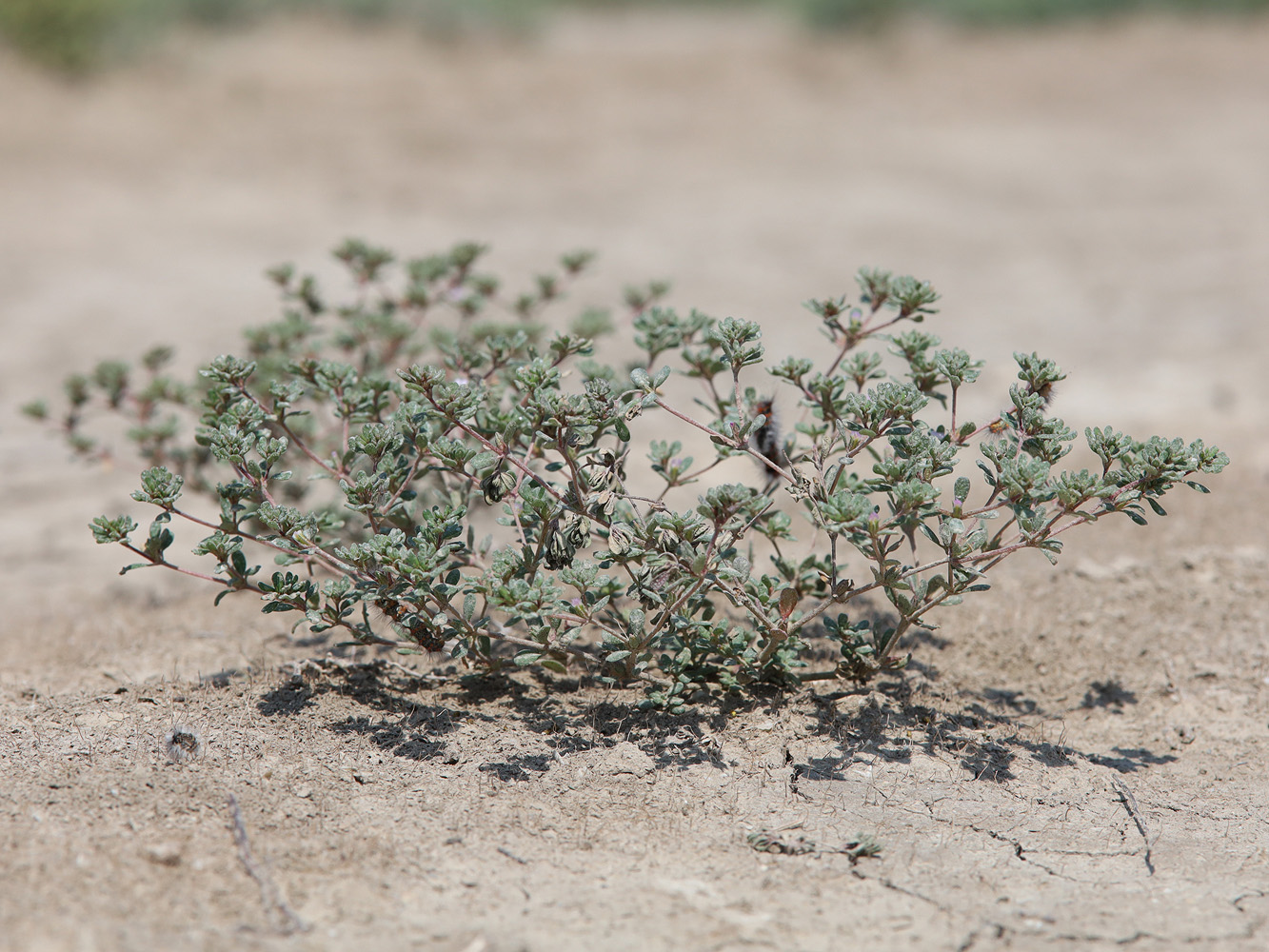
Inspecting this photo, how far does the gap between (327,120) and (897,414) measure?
10426mm

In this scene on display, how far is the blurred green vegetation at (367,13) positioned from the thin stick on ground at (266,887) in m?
11.5

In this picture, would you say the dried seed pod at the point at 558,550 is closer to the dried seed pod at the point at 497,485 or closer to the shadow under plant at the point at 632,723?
the dried seed pod at the point at 497,485

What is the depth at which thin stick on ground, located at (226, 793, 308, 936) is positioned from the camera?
241 centimetres

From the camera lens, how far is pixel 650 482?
18.6 ft

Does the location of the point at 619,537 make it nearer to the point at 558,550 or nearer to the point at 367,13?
the point at 558,550

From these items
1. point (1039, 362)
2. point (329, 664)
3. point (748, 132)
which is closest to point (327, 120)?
point (748, 132)

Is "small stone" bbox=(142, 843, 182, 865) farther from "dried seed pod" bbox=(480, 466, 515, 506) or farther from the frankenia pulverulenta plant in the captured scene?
"dried seed pod" bbox=(480, 466, 515, 506)

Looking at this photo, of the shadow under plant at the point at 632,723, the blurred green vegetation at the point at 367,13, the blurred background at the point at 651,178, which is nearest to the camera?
the shadow under plant at the point at 632,723

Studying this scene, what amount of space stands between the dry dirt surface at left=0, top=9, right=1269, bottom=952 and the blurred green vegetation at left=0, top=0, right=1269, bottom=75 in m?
1.99

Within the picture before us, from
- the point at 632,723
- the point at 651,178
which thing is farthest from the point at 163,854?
the point at 651,178

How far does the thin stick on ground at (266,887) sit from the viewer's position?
241 cm

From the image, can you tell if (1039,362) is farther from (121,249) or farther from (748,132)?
(748,132)

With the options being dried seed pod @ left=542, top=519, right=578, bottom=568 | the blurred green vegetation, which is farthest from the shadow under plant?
the blurred green vegetation

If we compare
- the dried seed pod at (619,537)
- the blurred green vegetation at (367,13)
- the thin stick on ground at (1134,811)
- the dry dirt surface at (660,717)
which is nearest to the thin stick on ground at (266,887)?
the dry dirt surface at (660,717)
